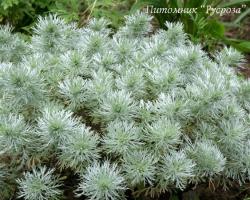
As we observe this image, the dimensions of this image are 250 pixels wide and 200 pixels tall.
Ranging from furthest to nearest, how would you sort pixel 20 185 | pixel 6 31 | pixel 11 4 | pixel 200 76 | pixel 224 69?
pixel 11 4, pixel 6 31, pixel 224 69, pixel 200 76, pixel 20 185

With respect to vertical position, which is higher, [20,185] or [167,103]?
[167,103]

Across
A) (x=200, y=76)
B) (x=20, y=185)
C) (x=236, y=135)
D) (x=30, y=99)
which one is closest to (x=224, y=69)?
(x=200, y=76)

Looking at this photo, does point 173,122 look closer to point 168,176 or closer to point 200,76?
point 168,176

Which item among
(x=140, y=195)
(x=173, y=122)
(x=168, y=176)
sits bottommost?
(x=140, y=195)

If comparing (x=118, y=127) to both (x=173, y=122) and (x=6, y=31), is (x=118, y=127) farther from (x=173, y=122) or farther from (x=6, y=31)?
(x=6, y=31)

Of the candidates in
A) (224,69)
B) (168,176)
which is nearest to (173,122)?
(168,176)

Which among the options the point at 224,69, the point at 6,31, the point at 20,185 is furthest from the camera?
the point at 6,31

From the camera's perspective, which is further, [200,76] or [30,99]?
[200,76]
